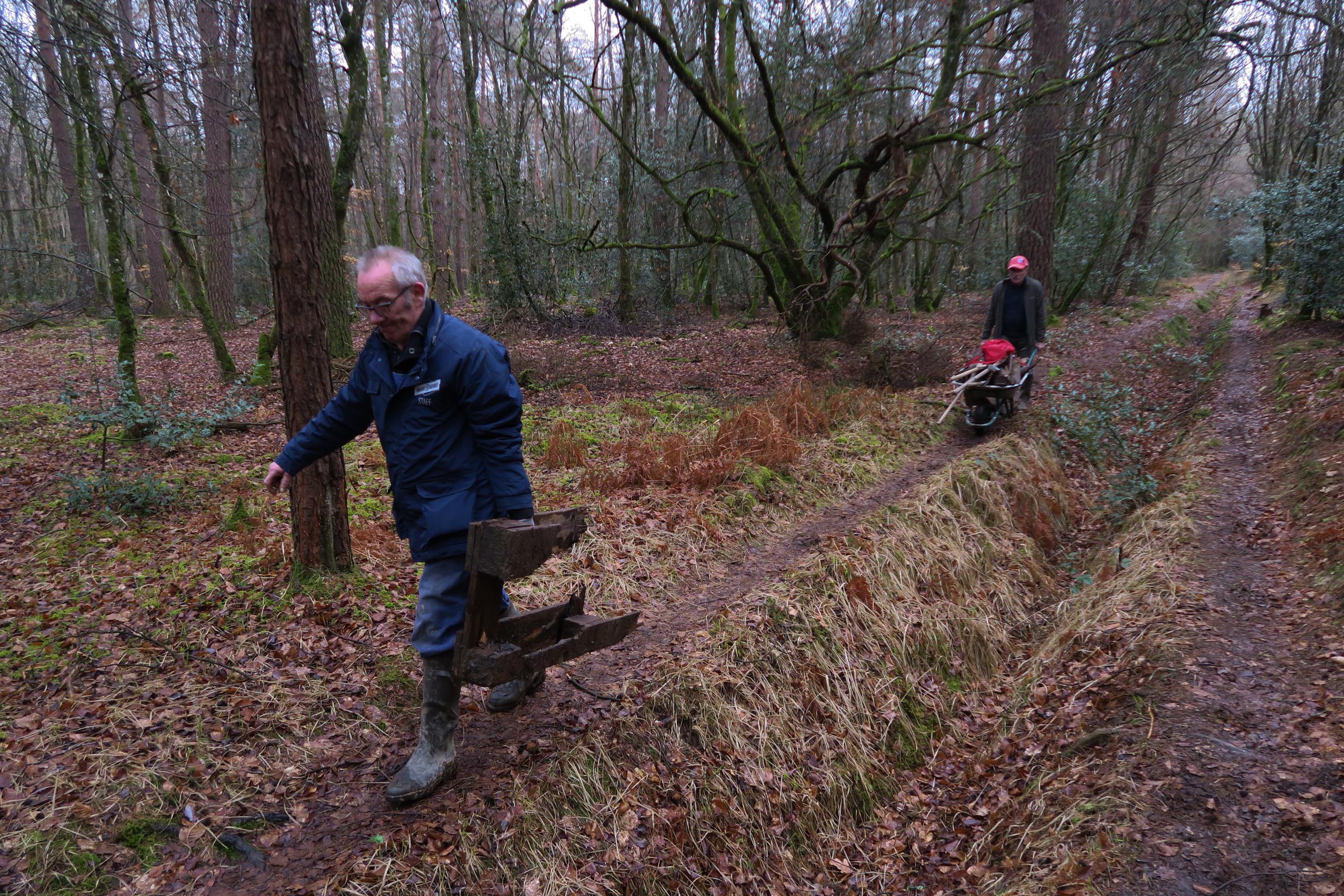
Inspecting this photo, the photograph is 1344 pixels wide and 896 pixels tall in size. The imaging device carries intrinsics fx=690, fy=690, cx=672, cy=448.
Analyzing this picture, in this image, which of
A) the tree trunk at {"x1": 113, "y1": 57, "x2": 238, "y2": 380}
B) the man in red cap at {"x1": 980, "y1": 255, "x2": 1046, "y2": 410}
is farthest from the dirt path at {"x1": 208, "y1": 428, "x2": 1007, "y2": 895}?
the tree trunk at {"x1": 113, "y1": 57, "x2": 238, "y2": 380}

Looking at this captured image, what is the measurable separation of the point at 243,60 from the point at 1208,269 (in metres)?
53.5

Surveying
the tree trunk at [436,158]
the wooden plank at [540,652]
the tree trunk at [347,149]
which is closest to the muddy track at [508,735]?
the wooden plank at [540,652]

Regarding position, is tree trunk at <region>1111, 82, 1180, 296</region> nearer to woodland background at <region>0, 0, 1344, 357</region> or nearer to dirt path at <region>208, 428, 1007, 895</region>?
woodland background at <region>0, 0, 1344, 357</region>

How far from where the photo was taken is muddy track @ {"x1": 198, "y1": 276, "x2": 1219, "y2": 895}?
283 cm

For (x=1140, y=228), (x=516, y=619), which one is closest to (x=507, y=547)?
Result: (x=516, y=619)

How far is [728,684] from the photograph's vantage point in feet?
13.9

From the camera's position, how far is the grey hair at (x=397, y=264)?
2.77 m

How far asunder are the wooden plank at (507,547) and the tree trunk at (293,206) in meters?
1.85

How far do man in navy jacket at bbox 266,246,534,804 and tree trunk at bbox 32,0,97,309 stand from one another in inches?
168

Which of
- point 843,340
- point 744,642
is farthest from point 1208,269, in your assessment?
point 744,642

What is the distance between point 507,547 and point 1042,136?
12.6 metres

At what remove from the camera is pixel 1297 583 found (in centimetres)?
504

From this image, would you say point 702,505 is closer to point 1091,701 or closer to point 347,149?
point 1091,701

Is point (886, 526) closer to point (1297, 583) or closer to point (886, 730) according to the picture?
point (886, 730)
